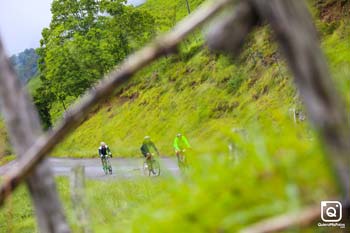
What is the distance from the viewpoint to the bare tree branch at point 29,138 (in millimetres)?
2010

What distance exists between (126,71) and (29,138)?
2.27 feet

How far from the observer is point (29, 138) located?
2.07 meters

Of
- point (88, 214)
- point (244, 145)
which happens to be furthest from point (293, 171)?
point (88, 214)

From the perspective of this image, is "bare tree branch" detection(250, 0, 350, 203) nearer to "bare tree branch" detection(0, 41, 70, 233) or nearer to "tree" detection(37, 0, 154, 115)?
"bare tree branch" detection(0, 41, 70, 233)

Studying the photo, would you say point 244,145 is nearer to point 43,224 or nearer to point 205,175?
point 205,175

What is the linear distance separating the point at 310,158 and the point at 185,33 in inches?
19.6

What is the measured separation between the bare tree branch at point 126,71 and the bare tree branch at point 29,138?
0.19 meters

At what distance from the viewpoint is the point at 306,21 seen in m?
1.32

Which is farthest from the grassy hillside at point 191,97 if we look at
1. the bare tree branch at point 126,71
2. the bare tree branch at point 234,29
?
the bare tree branch at point 234,29

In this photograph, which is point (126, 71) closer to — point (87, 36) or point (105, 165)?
point (105, 165)

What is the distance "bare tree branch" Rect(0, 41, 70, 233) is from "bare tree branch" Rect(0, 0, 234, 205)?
19 centimetres

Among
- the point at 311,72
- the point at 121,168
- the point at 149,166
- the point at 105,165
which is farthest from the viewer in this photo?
the point at 105,165

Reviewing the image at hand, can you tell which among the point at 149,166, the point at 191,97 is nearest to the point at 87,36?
the point at 191,97

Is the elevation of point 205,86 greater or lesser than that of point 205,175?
greater
